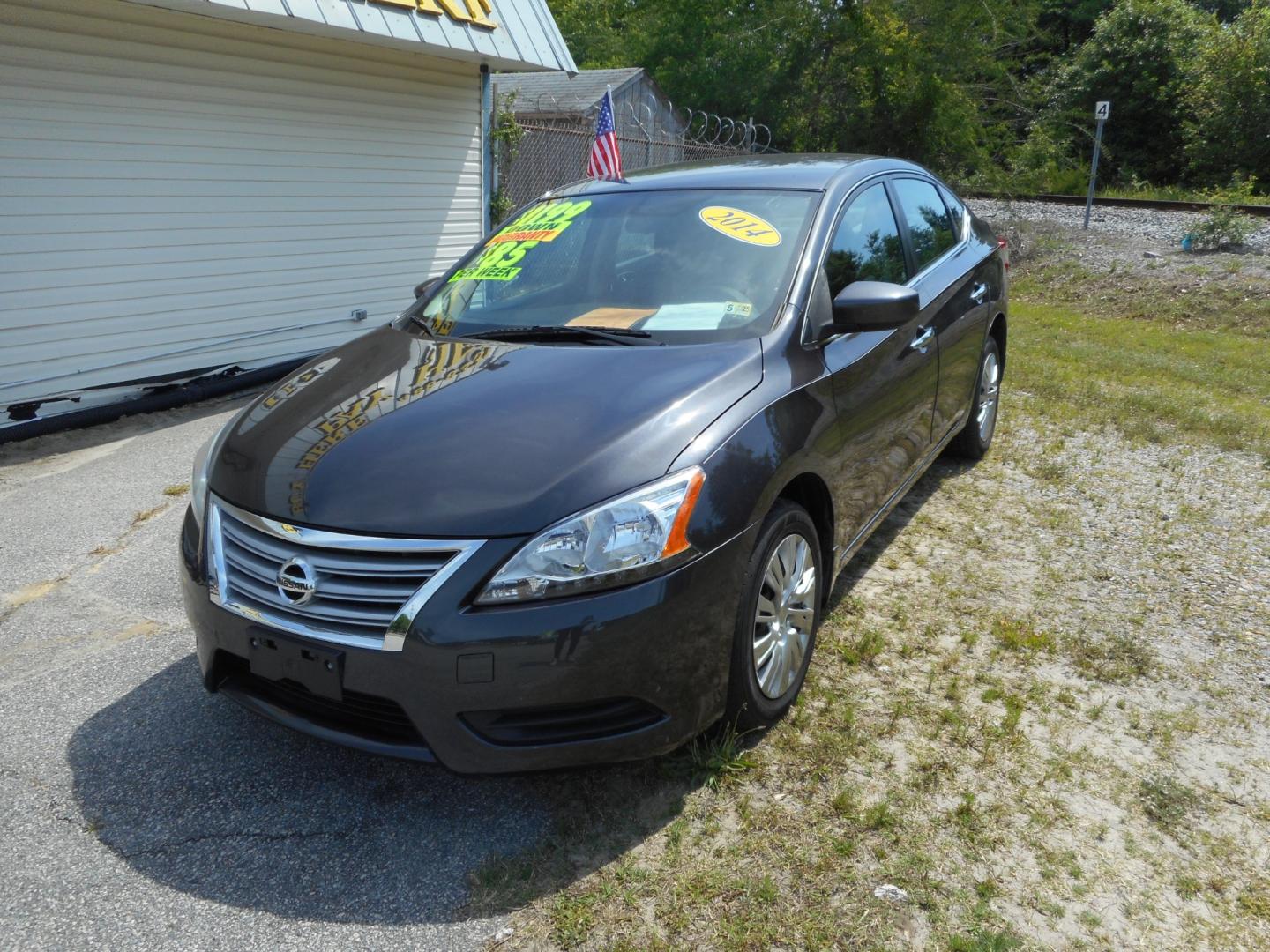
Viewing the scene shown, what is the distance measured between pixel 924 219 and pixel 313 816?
12.2 ft

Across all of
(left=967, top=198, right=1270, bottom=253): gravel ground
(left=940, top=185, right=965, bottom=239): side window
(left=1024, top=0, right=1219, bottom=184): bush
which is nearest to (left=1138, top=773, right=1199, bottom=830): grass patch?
(left=940, top=185, right=965, bottom=239): side window

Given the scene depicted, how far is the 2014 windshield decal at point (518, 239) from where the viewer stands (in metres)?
3.87

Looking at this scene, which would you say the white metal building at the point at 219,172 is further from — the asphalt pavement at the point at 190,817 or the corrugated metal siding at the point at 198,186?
the asphalt pavement at the point at 190,817

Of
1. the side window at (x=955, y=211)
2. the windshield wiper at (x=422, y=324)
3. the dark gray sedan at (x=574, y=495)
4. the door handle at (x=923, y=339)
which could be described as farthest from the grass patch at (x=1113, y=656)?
the windshield wiper at (x=422, y=324)

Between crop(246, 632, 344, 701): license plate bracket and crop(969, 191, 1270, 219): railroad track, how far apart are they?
18.0 metres

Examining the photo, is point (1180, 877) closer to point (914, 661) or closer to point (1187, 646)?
point (914, 661)

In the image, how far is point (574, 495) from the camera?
7.91 feet

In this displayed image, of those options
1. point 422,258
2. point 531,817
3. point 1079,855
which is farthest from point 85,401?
point 1079,855

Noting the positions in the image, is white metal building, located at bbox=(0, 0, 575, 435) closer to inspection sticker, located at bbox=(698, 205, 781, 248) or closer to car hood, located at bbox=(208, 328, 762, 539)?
car hood, located at bbox=(208, 328, 762, 539)

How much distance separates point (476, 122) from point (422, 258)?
1.56m

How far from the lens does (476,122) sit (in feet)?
32.8

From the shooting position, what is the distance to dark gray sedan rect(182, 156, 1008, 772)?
2.35m

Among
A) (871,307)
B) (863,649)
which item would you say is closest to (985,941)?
(863,649)

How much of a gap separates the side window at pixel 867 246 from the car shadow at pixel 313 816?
191 centimetres
